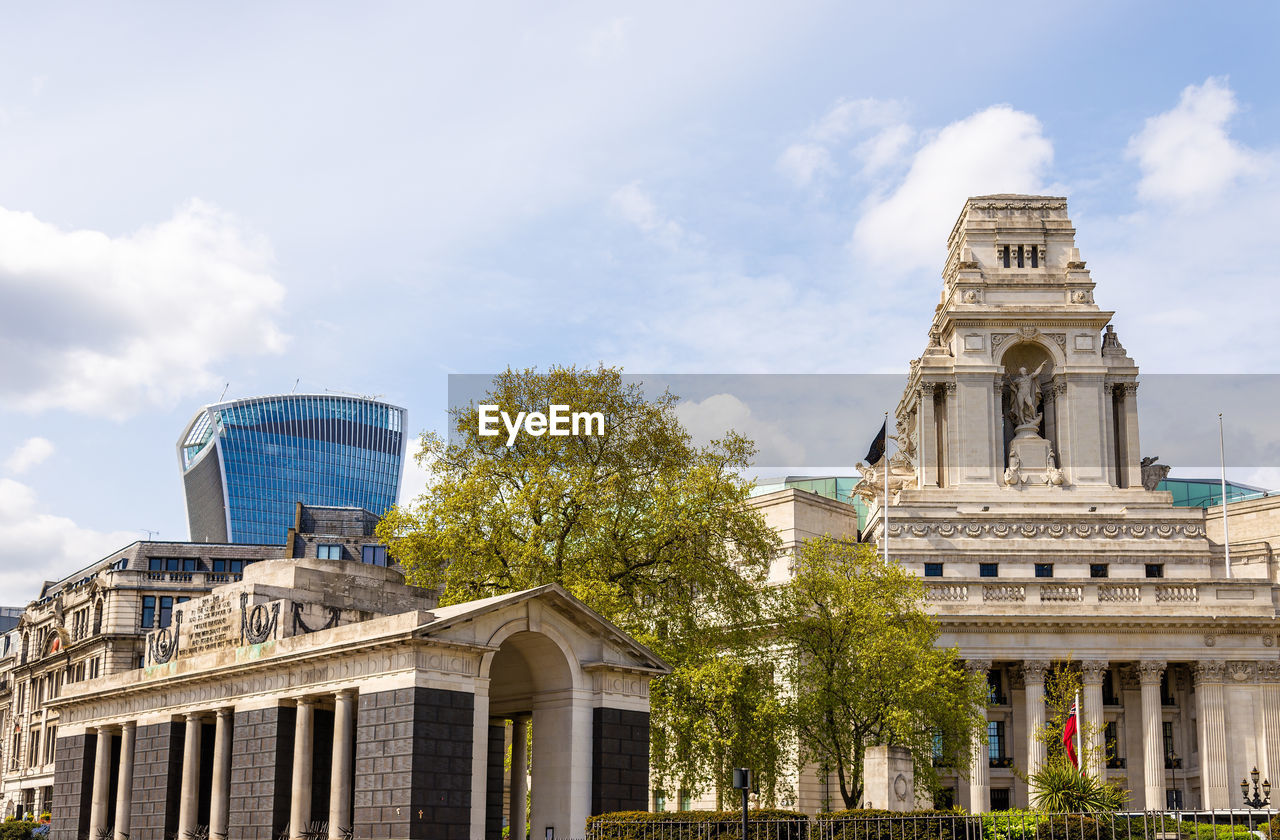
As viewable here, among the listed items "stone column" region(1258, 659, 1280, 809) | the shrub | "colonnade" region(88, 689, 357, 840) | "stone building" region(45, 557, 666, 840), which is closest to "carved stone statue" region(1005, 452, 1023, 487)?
"stone column" region(1258, 659, 1280, 809)

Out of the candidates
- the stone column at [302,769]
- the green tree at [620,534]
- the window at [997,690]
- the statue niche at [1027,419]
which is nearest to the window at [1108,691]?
the window at [997,690]

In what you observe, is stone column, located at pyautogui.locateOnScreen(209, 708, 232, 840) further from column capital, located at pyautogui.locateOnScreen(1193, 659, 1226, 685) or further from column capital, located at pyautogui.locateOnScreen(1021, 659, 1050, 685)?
column capital, located at pyautogui.locateOnScreen(1193, 659, 1226, 685)

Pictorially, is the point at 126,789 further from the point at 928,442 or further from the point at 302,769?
the point at 928,442

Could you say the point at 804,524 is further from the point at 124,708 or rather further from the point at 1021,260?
the point at 124,708

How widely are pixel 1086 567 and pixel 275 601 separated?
5378 cm

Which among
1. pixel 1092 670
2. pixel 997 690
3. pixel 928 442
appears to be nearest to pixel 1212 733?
pixel 1092 670

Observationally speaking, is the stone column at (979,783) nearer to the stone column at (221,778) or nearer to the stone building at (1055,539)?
the stone building at (1055,539)

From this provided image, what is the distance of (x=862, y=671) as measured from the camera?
5684cm

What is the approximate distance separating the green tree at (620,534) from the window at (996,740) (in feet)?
84.4

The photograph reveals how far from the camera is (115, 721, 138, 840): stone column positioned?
1876 inches

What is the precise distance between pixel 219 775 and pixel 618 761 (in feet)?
42.3

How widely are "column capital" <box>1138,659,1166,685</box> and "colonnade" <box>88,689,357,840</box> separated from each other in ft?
158

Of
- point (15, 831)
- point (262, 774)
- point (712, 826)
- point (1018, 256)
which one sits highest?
point (1018, 256)

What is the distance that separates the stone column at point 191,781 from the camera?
1745 inches
